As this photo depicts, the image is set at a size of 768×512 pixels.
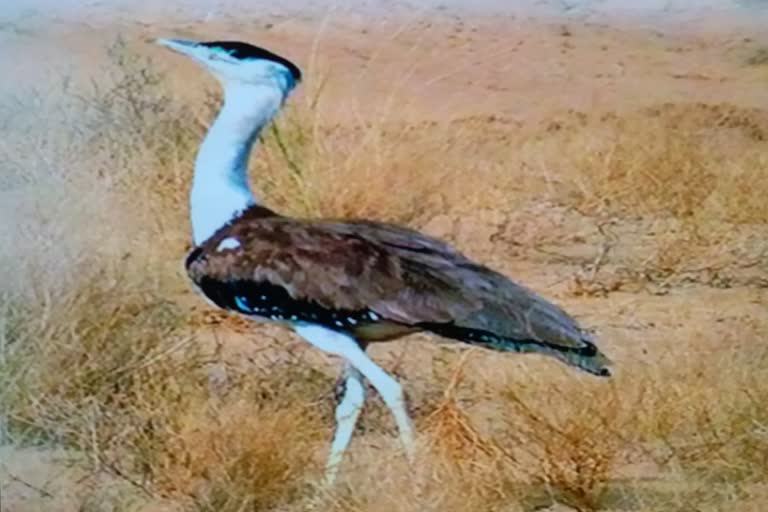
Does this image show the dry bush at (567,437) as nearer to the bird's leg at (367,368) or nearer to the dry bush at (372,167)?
the bird's leg at (367,368)

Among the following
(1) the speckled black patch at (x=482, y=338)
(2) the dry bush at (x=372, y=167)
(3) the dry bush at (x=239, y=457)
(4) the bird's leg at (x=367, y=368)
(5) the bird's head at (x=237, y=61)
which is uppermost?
(5) the bird's head at (x=237, y=61)

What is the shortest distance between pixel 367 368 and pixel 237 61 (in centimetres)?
44

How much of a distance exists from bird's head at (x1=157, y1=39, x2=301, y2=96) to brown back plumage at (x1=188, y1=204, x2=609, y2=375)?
18cm

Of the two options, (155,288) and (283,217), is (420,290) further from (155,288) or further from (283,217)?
(155,288)

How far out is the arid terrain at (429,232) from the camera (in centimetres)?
186

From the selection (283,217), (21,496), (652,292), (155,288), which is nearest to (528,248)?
(652,292)

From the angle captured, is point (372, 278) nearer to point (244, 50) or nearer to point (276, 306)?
point (276, 306)

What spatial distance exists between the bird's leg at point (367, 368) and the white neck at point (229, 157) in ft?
0.59

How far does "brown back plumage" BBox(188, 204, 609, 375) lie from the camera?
1.87m

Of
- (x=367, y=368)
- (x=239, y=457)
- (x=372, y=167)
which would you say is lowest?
(x=239, y=457)

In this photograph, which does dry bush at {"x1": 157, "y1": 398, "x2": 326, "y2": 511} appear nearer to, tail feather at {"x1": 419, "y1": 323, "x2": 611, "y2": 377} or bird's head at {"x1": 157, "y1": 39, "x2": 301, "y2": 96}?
tail feather at {"x1": 419, "y1": 323, "x2": 611, "y2": 377}

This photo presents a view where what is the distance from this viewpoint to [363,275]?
73.9 inches

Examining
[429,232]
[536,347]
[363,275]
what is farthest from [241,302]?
[536,347]

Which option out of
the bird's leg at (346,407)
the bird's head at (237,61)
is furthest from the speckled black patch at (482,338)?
the bird's head at (237,61)
